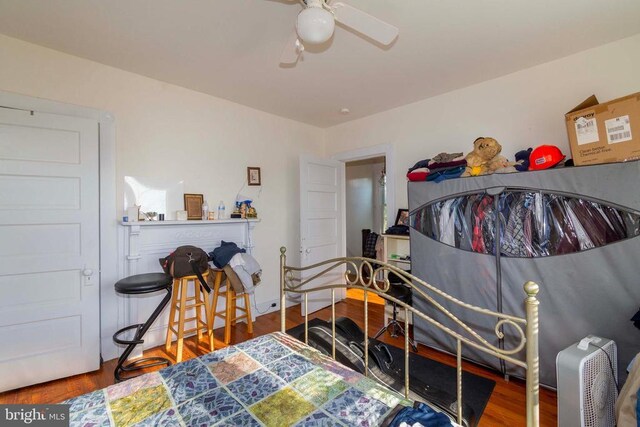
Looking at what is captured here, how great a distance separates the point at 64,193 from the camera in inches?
88.1

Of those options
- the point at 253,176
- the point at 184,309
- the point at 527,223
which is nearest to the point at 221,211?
the point at 253,176

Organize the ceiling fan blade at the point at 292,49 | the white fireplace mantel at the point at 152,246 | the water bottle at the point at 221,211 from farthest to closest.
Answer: the water bottle at the point at 221,211
the white fireplace mantel at the point at 152,246
the ceiling fan blade at the point at 292,49

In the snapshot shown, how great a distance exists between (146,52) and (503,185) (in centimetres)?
301

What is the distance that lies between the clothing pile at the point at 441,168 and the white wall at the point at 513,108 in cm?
42

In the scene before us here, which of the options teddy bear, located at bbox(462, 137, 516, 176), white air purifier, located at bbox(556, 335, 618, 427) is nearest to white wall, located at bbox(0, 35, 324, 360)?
teddy bear, located at bbox(462, 137, 516, 176)

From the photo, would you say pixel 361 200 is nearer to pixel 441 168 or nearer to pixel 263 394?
pixel 441 168

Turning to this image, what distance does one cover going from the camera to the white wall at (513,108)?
7.01 feet

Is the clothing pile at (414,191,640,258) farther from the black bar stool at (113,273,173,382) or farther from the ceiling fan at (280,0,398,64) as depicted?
the black bar stool at (113,273,173,382)

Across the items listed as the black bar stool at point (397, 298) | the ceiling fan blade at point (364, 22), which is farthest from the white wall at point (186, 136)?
the ceiling fan blade at point (364, 22)

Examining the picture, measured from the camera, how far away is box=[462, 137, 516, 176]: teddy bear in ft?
7.62

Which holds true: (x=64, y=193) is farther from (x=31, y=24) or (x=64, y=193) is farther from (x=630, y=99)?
(x=630, y=99)

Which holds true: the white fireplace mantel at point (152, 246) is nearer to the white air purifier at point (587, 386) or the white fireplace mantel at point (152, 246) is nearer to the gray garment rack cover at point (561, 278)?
the gray garment rack cover at point (561, 278)

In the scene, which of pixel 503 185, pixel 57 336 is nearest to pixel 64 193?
pixel 57 336

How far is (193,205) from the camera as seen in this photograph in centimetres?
295
